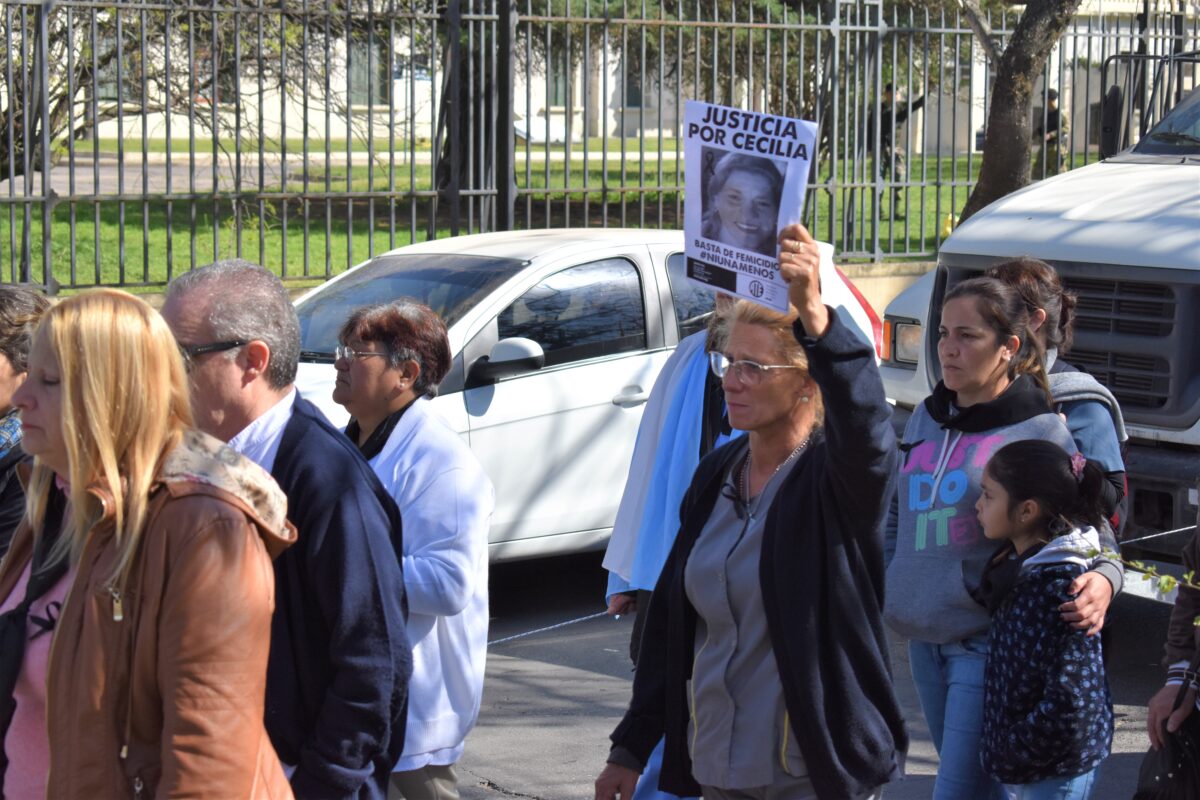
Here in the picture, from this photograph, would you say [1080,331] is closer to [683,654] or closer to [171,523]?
[683,654]

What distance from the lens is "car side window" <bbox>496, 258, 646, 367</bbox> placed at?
23.8 feet

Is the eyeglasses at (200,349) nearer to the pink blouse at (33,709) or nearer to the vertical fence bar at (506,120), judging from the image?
the pink blouse at (33,709)

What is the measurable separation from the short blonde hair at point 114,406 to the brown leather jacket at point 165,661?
28mm

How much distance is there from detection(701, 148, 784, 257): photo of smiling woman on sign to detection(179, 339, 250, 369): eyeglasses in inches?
37.7

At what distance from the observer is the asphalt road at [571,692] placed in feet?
18.0

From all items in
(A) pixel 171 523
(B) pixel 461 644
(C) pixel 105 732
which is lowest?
(B) pixel 461 644

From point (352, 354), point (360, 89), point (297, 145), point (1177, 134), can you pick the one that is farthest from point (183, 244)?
point (352, 354)

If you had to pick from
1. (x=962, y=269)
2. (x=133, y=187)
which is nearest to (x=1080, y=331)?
(x=962, y=269)

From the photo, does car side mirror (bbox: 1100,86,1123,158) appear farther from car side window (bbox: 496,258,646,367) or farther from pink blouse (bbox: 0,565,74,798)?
Answer: pink blouse (bbox: 0,565,74,798)

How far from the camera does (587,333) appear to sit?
292 inches

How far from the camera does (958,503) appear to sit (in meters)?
4.07

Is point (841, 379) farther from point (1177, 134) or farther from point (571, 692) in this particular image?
point (1177, 134)

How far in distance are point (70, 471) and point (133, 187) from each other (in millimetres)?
21914

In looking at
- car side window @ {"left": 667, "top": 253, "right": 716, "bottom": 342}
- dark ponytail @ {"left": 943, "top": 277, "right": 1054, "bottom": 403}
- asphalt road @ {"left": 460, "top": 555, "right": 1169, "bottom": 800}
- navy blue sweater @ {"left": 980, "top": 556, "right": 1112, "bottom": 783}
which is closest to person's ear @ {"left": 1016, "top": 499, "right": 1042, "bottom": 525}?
navy blue sweater @ {"left": 980, "top": 556, "right": 1112, "bottom": 783}
